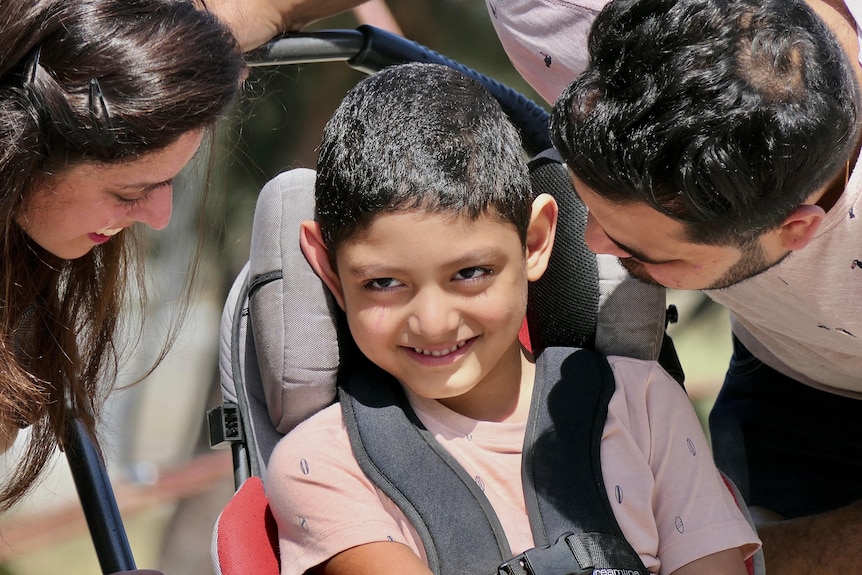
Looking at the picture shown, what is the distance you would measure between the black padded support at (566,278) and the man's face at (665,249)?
0.16 meters

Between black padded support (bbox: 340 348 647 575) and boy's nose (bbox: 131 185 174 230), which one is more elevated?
boy's nose (bbox: 131 185 174 230)

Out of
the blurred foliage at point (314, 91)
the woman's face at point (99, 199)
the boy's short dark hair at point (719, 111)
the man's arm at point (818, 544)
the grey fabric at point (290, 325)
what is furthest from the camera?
the blurred foliage at point (314, 91)

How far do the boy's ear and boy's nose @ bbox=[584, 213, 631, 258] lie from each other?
4.5 inches

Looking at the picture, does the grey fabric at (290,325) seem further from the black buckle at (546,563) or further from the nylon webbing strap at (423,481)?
the black buckle at (546,563)

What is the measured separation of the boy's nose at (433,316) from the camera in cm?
139

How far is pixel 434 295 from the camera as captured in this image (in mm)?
1400

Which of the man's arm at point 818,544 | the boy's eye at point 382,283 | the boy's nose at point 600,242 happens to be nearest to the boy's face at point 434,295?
the boy's eye at point 382,283

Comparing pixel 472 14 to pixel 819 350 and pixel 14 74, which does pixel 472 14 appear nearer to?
pixel 819 350

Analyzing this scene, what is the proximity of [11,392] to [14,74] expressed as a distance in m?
0.47

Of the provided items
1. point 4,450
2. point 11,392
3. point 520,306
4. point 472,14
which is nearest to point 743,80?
point 520,306

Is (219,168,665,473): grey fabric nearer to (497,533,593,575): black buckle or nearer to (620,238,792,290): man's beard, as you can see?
(620,238,792,290): man's beard

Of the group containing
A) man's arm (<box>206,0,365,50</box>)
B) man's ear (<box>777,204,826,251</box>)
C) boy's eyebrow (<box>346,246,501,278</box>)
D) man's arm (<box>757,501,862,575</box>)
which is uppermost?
man's arm (<box>206,0,365,50</box>)

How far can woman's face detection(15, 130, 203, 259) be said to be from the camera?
1.31 meters

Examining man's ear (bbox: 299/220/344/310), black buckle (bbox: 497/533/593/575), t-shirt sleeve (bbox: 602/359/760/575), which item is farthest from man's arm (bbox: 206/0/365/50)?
black buckle (bbox: 497/533/593/575)
